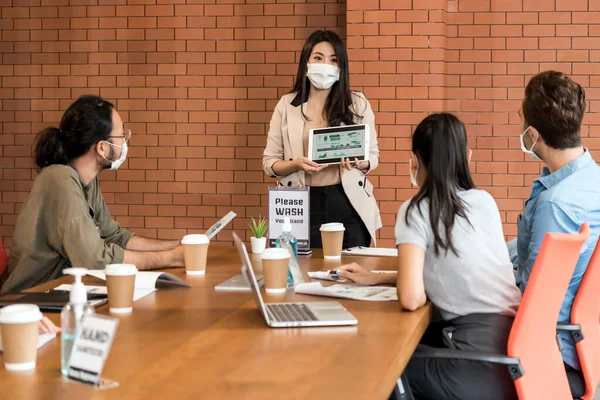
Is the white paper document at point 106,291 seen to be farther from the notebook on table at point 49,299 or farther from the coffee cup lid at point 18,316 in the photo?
the coffee cup lid at point 18,316

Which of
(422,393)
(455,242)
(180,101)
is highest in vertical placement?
(180,101)

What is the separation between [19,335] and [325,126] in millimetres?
2677

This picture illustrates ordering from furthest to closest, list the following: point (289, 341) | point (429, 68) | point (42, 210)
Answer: point (429, 68) → point (42, 210) → point (289, 341)

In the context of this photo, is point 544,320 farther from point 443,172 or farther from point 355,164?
point 355,164

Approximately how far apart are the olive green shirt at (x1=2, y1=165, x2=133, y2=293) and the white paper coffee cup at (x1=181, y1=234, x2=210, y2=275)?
0.25 meters

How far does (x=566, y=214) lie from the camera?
270 centimetres

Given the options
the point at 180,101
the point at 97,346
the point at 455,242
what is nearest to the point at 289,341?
the point at 97,346

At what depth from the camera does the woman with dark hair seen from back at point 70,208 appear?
3.01 metres

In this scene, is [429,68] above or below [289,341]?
above

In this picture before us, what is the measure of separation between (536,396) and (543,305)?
0.85 feet

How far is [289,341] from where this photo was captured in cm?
199

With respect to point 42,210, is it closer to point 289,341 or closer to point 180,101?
point 289,341

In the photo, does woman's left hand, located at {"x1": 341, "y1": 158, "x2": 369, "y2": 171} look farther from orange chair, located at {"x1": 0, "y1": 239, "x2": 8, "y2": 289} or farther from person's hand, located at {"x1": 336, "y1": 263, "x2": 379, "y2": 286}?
orange chair, located at {"x1": 0, "y1": 239, "x2": 8, "y2": 289}

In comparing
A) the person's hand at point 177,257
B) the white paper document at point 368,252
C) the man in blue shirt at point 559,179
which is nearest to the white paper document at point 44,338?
the person's hand at point 177,257
